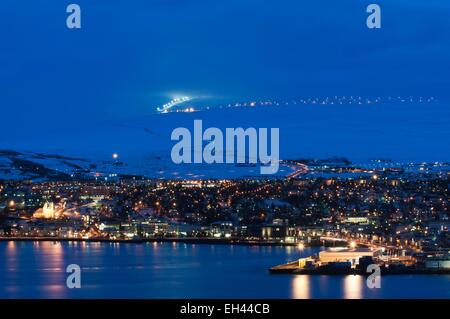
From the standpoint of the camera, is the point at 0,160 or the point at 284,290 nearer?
the point at 284,290

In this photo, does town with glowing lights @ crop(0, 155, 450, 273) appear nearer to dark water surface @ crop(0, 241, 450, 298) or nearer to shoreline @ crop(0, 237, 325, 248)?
shoreline @ crop(0, 237, 325, 248)

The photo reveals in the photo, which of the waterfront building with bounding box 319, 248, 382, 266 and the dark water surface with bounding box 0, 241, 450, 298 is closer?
the dark water surface with bounding box 0, 241, 450, 298

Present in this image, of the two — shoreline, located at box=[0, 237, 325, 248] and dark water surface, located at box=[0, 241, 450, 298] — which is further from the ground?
shoreline, located at box=[0, 237, 325, 248]

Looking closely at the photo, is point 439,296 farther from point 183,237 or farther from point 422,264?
point 183,237

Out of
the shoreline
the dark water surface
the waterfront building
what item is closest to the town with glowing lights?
the shoreline

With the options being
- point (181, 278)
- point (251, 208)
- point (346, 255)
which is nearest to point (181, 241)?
point (251, 208)

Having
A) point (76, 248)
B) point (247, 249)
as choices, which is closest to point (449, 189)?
point (247, 249)

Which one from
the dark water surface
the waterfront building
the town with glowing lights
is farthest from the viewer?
the town with glowing lights

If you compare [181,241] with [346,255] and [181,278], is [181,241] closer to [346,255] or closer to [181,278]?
[346,255]
